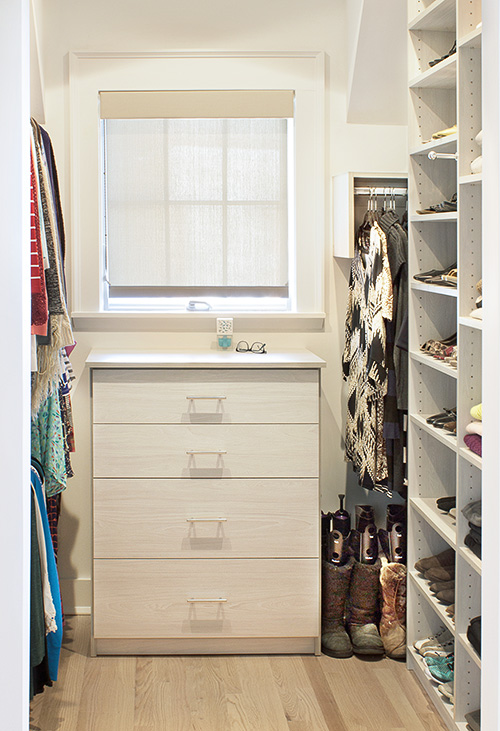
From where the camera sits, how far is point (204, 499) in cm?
293

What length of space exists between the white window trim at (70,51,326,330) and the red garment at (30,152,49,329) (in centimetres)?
124

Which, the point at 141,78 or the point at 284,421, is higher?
the point at 141,78

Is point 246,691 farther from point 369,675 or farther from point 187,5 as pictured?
point 187,5

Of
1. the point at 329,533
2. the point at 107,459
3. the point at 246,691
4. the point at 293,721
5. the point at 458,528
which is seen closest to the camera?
the point at 458,528

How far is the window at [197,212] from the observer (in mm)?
3371

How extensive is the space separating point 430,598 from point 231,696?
73 cm

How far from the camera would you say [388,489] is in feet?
9.68

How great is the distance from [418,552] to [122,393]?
46.5 inches

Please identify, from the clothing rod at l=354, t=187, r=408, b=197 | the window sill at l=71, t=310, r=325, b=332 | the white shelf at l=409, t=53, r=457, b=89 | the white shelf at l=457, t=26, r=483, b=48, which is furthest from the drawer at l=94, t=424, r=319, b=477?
the white shelf at l=457, t=26, r=483, b=48

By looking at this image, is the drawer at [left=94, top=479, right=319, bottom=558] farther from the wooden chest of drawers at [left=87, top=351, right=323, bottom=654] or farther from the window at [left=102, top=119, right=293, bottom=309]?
the window at [left=102, top=119, right=293, bottom=309]

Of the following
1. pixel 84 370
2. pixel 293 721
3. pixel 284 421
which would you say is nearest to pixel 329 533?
pixel 284 421

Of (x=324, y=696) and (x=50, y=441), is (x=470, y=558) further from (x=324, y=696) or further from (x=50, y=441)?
(x=50, y=441)

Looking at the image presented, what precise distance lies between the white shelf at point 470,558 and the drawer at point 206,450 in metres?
0.73

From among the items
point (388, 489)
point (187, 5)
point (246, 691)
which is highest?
point (187, 5)
